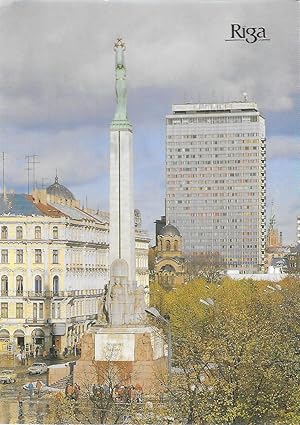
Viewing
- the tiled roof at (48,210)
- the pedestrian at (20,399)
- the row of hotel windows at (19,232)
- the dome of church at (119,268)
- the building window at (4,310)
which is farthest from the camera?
the tiled roof at (48,210)

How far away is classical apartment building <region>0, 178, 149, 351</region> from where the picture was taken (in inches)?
1569

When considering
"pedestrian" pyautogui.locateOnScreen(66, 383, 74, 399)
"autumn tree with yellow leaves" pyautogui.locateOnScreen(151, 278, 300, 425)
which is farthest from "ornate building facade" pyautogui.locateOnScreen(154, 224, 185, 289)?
"autumn tree with yellow leaves" pyautogui.locateOnScreen(151, 278, 300, 425)

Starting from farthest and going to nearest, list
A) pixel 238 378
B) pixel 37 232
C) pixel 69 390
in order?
pixel 37 232 → pixel 69 390 → pixel 238 378

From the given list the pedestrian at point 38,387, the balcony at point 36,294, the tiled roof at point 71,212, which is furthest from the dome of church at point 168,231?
the pedestrian at point 38,387

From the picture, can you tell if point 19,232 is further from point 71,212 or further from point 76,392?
point 76,392

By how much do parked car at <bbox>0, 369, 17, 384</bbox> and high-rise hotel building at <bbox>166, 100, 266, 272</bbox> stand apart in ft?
202

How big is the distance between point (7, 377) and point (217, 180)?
64545 mm

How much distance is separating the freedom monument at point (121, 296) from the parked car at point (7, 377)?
332 cm

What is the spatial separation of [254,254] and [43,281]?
5487cm

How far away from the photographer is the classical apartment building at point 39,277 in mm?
39844

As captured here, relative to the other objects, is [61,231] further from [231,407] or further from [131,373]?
[231,407]

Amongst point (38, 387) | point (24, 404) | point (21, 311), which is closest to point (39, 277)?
point (21, 311)

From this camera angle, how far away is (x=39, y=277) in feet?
135

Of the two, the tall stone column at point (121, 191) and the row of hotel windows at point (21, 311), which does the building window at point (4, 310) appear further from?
the tall stone column at point (121, 191)
